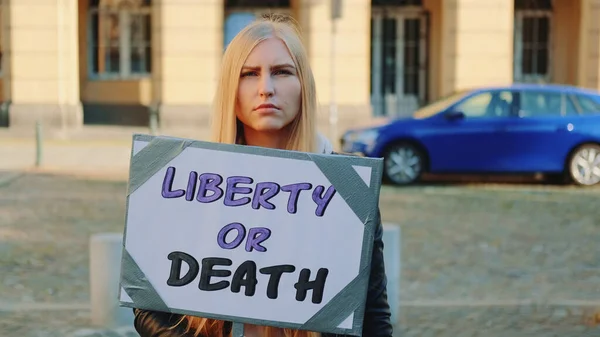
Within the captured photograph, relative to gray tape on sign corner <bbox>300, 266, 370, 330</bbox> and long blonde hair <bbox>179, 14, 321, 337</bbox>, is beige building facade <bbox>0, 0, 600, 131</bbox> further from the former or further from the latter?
gray tape on sign corner <bbox>300, 266, 370, 330</bbox>

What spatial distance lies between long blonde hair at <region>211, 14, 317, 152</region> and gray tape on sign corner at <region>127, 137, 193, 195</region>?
4.9 inches

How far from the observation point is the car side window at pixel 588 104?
15.7 meters

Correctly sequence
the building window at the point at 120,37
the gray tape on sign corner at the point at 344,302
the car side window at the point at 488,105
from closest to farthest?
the gray tape on sign corner at the point at 344,302
the car side window at the point at 488,105
the building window at the point at 120,37

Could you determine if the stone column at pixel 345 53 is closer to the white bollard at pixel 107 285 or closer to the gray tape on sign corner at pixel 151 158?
the white bollard at pixel 107 285

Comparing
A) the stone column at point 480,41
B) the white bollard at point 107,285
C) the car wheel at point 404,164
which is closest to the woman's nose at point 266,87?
the white bollard at point 107,285

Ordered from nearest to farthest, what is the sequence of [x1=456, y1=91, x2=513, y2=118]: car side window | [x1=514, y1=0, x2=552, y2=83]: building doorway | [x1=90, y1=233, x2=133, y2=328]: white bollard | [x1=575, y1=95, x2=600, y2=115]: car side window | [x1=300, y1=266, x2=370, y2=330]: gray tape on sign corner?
[x1=300, y1=266, x2=370, y2=330]: gray tape on sign corner, [x1=90, y1=233, x2=133, y2=328]: white bollard, [x1=456, y1=91, x2=513, y2=118]: car side window, [x1=575, y1=95, x2=600, y2=115]: car side window, [x1=514, y1=0, x2=552, y2=83]: building doorway

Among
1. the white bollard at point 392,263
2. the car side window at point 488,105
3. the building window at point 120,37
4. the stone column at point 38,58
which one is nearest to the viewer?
the white bollard at point 392,263

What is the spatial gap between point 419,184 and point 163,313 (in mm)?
13340

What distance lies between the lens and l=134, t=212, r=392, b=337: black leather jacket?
247 cm

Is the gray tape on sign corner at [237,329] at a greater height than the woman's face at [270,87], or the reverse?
the woman's face at [270,87]

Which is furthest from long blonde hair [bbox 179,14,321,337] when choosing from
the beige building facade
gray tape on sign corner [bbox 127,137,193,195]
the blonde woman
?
the beige building facade

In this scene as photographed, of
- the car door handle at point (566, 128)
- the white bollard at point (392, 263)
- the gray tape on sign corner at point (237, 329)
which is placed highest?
the gray tape on sign corner at point (237, 329)

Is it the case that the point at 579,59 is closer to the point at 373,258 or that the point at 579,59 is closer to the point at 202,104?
the point at 202,104

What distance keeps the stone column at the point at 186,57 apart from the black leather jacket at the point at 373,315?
1999 centimetres
